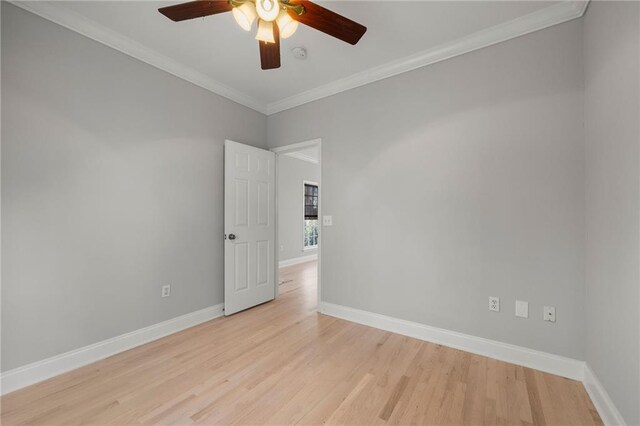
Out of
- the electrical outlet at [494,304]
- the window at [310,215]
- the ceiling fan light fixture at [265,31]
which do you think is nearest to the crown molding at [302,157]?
the window at [310,215]

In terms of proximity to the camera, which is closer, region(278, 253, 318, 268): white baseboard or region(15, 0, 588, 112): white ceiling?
region(15, 0, 588, 112): white ceiling

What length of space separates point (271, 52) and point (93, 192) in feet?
5.92

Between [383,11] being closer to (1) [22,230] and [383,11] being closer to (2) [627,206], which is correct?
(2) [627,206]

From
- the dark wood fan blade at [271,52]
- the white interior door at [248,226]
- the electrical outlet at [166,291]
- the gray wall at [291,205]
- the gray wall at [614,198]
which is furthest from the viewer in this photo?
the gray wall at [291,205]

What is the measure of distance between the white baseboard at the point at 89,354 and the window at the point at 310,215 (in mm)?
4196

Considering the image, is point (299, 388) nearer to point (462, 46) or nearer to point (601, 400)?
point (601, 400)

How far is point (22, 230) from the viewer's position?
182 cm

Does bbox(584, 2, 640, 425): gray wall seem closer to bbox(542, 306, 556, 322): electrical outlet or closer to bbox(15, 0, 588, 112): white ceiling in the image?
bbox(542, 306, 556, 322): electrical outlet

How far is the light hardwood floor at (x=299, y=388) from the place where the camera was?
1564 mm

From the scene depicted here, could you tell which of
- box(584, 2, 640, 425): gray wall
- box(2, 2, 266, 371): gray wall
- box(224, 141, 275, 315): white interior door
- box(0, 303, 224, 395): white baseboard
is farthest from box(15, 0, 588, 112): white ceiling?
box(0, 303, 224, 395): white baseboard

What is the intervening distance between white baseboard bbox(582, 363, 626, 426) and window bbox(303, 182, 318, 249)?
5.56 metres

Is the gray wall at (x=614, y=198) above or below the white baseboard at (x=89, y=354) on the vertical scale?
above

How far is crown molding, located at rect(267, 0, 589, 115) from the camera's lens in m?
1.93

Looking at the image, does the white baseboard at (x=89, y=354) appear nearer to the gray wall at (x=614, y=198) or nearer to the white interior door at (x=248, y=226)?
the white interior door at (x=248, y=226)
